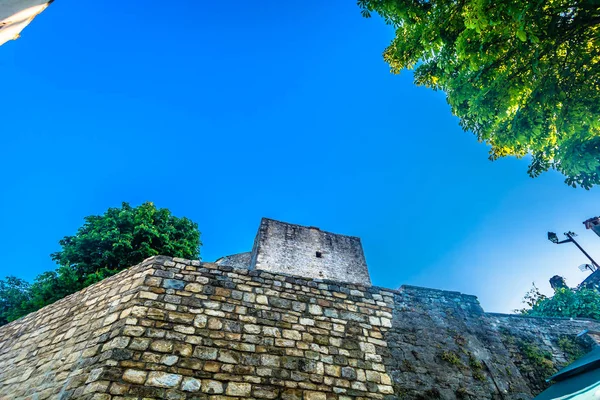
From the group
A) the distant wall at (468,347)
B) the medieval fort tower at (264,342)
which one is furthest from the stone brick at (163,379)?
the distant wall at (468,347)

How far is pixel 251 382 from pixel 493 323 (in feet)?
17.8

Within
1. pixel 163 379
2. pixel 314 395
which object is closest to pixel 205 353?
pixel 163 379

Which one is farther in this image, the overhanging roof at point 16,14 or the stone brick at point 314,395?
the stone brick at point 314,395

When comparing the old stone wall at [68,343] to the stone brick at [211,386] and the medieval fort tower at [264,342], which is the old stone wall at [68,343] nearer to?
the medieval fort tower at [264,342]

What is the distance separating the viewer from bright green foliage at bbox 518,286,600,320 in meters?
9.95

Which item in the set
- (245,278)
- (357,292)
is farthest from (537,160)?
(245,278)

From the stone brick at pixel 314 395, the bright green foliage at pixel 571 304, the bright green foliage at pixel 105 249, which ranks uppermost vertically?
the bright green foliage at pixel 105 249

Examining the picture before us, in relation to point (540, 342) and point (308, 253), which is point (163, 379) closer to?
point (540, 342)

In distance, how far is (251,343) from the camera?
14.7 ft

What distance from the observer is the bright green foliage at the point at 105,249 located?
10844mm

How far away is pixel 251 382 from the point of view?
4.08 meters

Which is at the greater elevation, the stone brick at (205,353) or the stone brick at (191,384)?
the stone brick at (205,353)

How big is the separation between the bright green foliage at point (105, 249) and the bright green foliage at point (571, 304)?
48.4 ft

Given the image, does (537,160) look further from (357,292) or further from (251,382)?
(251,382)
